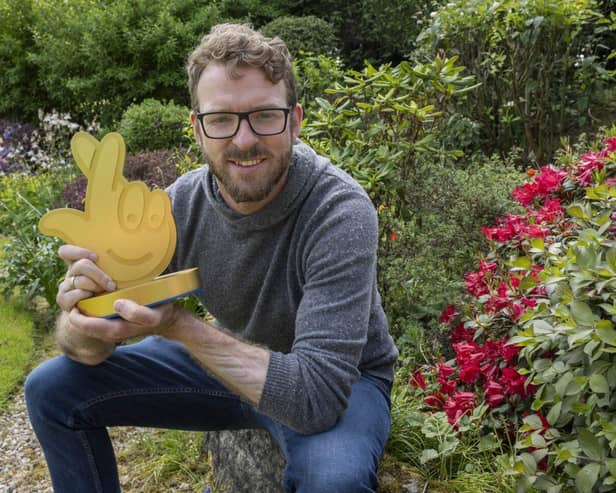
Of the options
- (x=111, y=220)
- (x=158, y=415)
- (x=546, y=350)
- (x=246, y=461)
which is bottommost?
(x=246, y=461)

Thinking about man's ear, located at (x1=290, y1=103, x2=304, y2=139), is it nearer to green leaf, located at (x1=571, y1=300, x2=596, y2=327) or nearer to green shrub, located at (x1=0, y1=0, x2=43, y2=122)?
green leaf, located at (x1=571, y1=300, x2=596, y2=327)

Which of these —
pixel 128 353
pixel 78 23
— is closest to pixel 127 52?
pixel 78 23

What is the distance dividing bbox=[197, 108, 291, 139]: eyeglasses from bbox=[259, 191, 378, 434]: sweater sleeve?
0.28 m

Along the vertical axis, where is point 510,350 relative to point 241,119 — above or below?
below

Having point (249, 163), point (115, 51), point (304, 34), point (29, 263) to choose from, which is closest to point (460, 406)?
point (249, 163)

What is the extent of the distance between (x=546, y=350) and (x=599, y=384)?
1.09 ft

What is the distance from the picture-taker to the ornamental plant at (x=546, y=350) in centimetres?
175

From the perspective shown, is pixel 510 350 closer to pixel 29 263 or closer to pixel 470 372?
pixel 470 372

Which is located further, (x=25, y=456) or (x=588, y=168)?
(x=25, y=456)

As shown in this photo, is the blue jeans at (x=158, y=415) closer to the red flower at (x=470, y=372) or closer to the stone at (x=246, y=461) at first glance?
the stone at (x=246, y=461)

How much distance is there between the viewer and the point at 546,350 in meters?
2.03

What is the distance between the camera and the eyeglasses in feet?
6.06

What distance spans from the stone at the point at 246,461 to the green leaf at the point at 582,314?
40.7 inches

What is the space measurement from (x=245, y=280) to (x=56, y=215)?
22.9 inches
